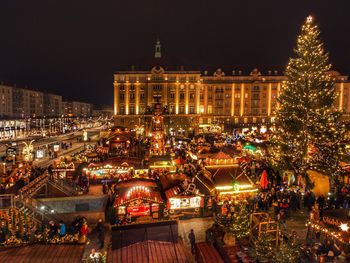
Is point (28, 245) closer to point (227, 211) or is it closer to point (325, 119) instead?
point (227, 211)

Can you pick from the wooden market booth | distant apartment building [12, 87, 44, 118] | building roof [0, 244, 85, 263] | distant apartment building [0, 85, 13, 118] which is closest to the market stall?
the wooden market booth

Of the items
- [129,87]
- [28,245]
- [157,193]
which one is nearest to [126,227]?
[28,245]

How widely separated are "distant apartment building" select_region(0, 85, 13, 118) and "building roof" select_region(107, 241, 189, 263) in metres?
110

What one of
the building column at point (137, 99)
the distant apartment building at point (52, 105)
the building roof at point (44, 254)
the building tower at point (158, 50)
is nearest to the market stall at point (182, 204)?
the building roof at point (44, 254)

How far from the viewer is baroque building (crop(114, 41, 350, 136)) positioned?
233ft

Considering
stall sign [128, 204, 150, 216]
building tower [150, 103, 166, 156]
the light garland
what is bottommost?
stall sign [128, 204, 150, 216]

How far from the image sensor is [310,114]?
1927cm

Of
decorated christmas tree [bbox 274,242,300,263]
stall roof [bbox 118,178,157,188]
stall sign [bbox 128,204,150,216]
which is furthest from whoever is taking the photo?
stall roof [bbox 118,178,157,188]

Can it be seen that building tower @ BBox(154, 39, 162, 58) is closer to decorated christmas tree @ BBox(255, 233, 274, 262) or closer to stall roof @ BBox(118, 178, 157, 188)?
stall roof @ BBox(118, 178, 157, 188)

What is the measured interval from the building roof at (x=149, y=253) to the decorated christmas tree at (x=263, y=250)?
2.30m

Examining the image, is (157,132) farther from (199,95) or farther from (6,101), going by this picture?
(6,101)

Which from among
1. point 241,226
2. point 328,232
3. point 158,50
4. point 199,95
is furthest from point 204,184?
point 158,50

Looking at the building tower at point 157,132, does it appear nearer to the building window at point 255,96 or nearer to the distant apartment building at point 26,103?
the building window at point 255,96

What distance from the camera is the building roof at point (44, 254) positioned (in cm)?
1051
